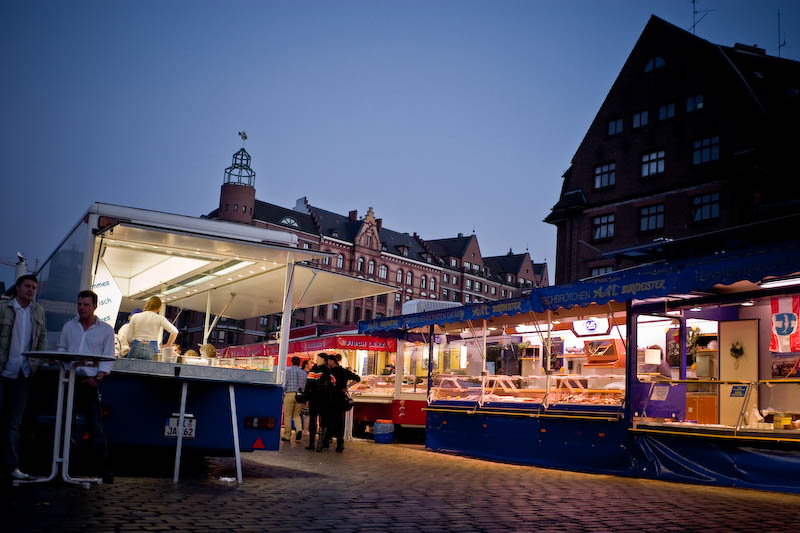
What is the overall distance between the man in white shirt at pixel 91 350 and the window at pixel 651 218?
33.8 metres

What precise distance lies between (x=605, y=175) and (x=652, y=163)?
3142 millimetres

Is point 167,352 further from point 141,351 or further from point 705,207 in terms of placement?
point 705,207

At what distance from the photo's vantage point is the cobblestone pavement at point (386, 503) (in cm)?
581

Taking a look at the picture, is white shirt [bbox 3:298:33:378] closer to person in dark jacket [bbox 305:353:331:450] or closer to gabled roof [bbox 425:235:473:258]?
person in dark jacket [bbox 305:353:331:450]

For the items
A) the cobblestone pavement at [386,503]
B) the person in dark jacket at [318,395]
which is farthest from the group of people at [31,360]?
the person in dark jacket at [318,395]

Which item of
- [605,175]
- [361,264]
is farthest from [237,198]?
[605,175]

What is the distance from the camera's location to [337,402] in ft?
50.2

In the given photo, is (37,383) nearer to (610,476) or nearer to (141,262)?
(141,262)

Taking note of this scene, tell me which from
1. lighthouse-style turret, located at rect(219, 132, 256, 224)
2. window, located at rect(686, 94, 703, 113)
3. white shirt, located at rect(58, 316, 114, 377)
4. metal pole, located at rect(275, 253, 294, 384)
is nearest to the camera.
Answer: white shirt, located at rect(58, 316, 114, 377)

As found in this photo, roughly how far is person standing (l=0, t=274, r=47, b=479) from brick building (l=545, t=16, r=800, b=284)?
26.5m

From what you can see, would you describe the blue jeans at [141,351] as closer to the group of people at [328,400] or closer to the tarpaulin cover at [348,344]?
the group of people at [328,400]

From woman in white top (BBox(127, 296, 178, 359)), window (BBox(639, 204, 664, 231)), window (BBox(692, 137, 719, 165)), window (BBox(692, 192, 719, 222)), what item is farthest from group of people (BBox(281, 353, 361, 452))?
window (BBox(692, 137, 719, 165))

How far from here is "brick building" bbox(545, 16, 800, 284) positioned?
33.5m

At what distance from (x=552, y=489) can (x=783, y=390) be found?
519 cm
